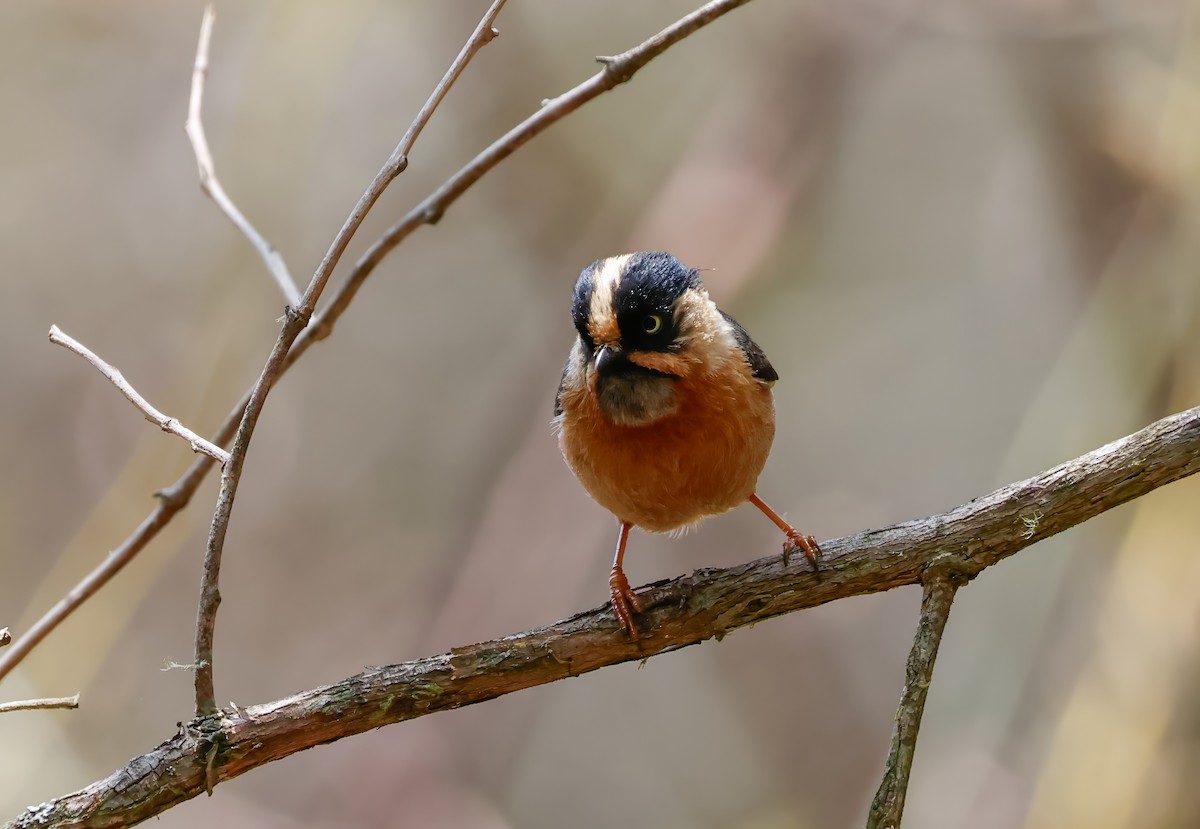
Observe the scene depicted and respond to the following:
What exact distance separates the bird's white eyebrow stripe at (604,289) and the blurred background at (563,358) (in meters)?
2.00

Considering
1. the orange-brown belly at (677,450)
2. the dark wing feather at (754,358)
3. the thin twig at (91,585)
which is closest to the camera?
the thin twig at (91,585)

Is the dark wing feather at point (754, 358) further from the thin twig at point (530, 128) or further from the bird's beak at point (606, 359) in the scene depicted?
the thin twig at point (530, 128)

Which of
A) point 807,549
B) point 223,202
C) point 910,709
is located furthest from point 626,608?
point 223,202

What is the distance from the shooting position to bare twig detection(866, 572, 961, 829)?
5.34 feet

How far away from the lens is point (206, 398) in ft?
13.5

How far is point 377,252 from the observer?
2.15 m

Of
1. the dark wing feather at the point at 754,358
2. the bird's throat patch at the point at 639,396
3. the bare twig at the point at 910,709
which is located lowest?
the bare twig at the point at 910,709

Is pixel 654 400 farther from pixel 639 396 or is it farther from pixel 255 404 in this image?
pixel 255 404

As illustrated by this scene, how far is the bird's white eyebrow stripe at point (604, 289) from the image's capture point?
7.66ft

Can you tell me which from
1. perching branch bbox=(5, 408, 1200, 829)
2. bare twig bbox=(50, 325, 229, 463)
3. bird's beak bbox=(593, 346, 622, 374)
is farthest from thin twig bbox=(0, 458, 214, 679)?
bird's beak bbox=(593, 346, 622, 374)

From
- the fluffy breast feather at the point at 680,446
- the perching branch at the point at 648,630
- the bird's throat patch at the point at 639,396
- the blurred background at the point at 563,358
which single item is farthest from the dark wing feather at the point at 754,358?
the blurred background at the point at 563,358

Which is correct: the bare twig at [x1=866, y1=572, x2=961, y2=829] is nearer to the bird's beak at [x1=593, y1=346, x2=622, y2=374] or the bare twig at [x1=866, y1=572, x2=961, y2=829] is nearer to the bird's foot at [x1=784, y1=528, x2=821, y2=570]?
the bird's foot at [x1=784, y1=528, x2=821, y2=570]

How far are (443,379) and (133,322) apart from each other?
55.7 inches

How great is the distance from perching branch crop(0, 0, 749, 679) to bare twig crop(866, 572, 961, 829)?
3.98ft
